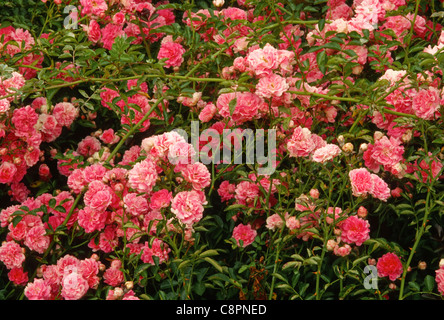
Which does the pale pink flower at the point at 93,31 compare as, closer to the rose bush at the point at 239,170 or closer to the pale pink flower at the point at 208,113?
the rose bush at the point at 239,170

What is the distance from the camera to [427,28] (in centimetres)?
225

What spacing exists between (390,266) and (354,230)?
187mm

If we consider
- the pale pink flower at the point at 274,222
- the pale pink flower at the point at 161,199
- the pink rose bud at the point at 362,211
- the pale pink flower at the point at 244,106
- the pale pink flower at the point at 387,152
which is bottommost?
the pale pink flower at the point at 274,222

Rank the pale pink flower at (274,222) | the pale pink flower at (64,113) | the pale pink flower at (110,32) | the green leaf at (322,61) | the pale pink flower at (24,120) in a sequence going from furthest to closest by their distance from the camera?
the pale pink flower at (110,32) < the pale pink flower at (64,113) < the pale pink flower at (24,120) < the green leaf at (322,61) < the pale pink flower at (274,222)

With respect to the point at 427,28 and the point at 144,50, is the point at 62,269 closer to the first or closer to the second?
the point at 144,50

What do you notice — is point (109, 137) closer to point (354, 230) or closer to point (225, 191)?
point (225, 191)

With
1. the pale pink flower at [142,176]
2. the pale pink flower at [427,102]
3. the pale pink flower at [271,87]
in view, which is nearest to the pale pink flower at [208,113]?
the pale pink flower at [271,87]

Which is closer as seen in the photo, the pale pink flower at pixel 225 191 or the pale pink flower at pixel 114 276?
the pale pink flower at pixel 114 276

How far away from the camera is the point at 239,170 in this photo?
1918mm

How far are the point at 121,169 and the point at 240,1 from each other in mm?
1036

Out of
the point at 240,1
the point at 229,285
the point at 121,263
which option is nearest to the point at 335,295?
the point at 229,285

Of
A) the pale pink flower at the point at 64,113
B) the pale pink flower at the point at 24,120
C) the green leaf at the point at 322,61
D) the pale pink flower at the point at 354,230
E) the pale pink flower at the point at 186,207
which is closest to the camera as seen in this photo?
the pale pink flower at the point at 186,207

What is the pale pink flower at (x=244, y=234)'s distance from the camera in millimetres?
1914
